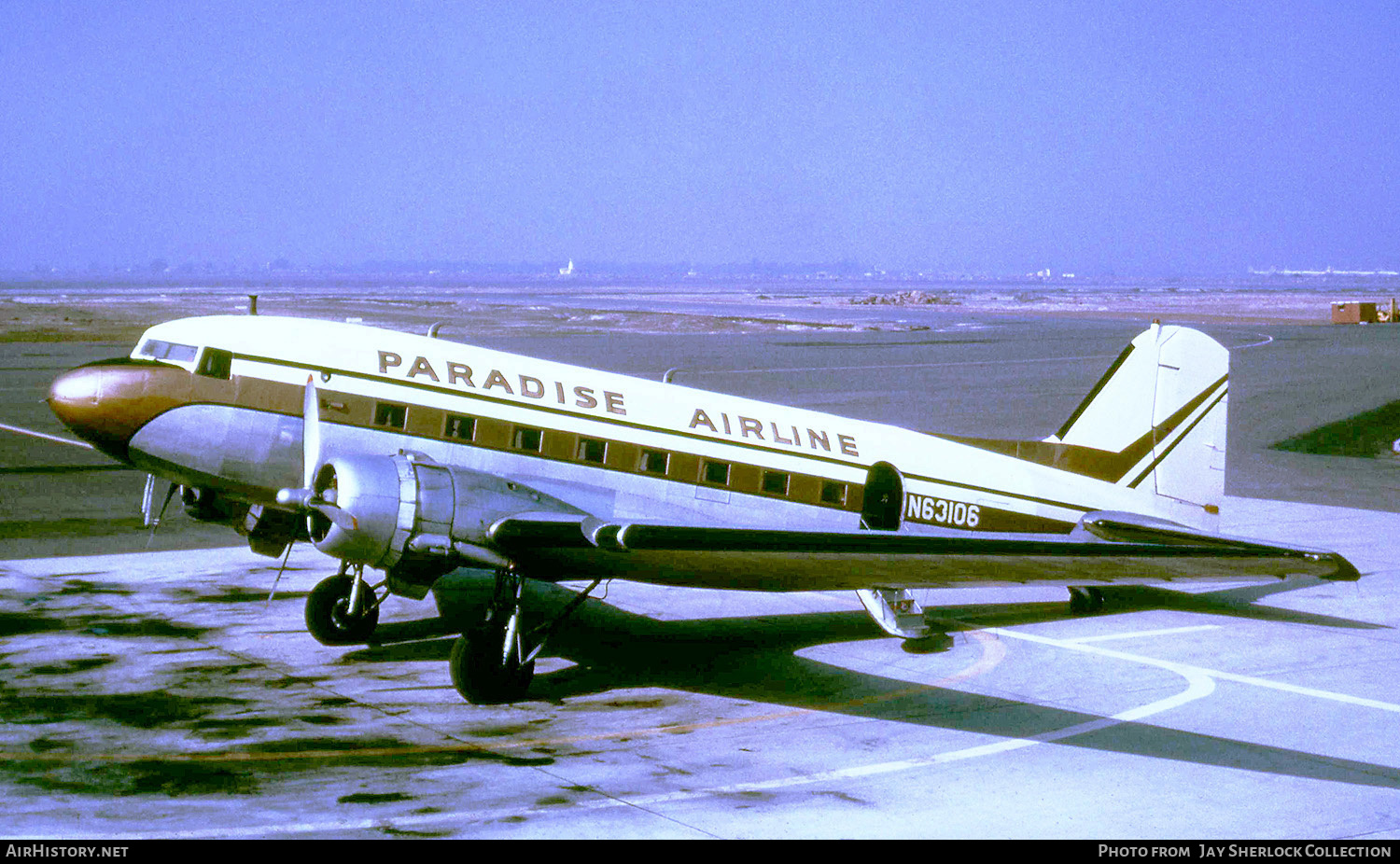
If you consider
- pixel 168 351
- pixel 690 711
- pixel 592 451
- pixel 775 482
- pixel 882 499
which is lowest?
pixel 690 711

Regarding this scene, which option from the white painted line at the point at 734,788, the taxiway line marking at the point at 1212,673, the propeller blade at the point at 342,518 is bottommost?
the taxiway line marking at the point at 1212,673

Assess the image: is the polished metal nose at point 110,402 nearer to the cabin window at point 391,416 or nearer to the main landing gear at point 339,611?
the cabin window at point 391,416

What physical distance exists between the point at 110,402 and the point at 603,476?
240 inches

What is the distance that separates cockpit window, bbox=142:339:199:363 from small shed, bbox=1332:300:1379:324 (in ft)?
386

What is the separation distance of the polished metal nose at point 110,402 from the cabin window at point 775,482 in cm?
752

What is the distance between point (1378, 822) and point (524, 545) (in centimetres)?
869

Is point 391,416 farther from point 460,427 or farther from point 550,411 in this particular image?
point 550,411

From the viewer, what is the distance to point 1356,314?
4555 inches

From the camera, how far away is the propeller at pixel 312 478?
543 inches

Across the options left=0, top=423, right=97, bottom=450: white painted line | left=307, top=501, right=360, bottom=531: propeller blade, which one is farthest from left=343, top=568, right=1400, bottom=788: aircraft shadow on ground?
left=0, top=423, right=97, bottom=450: white painted line

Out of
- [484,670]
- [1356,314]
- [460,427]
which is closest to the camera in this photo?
[484,670]

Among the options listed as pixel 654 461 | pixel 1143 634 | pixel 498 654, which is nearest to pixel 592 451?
pixel 654 461

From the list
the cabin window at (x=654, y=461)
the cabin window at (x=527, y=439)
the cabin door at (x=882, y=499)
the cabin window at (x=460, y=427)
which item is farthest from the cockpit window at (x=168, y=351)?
the cabin door at (x=882, y=499)
